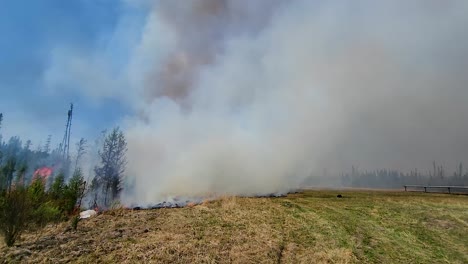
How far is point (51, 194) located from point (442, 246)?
1651 cm

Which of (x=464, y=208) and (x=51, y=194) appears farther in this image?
(x=464, y=208)

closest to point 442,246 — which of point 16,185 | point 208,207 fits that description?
point 208,207

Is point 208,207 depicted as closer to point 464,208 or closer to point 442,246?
point 442,246

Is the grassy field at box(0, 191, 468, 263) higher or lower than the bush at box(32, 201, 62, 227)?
lower

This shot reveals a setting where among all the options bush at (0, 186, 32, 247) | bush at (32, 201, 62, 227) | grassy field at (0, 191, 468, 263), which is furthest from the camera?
bush at (32, 201, 62, 227)

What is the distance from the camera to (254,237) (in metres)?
12.5

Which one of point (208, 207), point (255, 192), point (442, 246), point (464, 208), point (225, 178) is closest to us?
point (442, 246)

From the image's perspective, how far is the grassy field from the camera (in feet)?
35.2

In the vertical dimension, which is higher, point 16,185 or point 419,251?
point 16,185

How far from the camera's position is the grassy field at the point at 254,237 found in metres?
10.7

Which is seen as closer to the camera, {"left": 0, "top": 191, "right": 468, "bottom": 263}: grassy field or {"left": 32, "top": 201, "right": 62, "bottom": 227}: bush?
{"left": 0, "top": 191, "right": 468, "bottom": 263}: grassy field

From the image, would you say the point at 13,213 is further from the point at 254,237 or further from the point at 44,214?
the point at 254,237

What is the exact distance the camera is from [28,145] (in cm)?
6025

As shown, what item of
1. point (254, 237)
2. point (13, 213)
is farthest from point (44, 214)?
point (254, 237)
